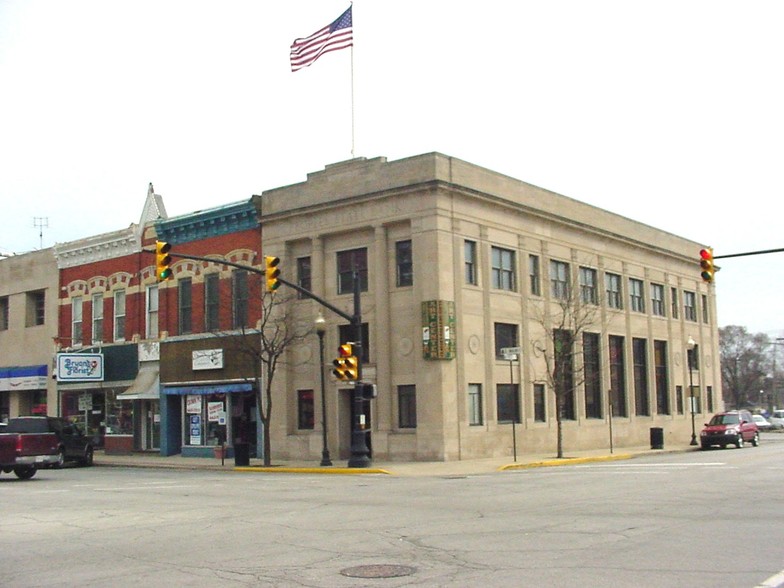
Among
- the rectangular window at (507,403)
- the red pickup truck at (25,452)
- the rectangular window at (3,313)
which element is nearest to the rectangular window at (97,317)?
the rectangular window at (3,313)

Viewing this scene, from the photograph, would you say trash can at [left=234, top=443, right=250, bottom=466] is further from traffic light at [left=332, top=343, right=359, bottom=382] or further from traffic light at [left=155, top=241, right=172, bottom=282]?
traffic light at [left=155, top=241, right=172, bottom=282]

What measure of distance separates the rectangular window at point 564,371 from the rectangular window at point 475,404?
303 centimetres

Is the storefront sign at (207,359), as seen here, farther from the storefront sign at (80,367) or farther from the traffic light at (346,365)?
the traffic light at (346,365)

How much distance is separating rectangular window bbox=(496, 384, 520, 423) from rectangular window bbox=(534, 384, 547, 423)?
1710 mm

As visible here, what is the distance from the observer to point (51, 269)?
165ft

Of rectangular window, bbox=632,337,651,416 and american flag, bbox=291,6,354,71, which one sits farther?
rectangular window, bbox=632,337,651,416

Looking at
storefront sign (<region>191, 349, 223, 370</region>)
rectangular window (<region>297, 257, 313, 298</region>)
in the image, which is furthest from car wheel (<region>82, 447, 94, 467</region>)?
rectangular window (<region>297, 257, 313, 298</region>)

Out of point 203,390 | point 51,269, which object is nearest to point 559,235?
point 203,390

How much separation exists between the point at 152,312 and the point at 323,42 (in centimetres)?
1594

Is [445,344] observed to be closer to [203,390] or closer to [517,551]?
[203,390]

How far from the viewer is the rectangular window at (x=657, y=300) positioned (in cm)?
5119

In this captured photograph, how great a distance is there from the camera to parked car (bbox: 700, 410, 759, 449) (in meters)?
42.3

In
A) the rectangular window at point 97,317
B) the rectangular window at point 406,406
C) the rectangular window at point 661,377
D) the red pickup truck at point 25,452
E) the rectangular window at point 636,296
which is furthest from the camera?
the rectangular window at point 661,377

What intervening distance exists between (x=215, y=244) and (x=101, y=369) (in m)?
9.57
